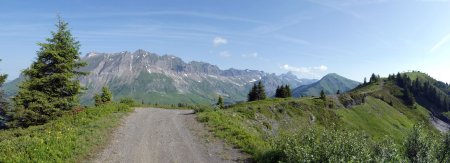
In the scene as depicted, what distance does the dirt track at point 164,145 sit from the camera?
63.4 ft

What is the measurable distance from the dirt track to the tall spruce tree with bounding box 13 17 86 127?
53.4ft

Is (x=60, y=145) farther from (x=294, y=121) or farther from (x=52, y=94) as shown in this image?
(x=294, y=121)

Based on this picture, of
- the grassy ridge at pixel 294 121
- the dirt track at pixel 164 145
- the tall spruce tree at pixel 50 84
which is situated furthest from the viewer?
the tall spruce tree at pixel 50 84

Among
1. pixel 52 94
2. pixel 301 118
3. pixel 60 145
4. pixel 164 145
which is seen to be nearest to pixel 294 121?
pixel 301 118

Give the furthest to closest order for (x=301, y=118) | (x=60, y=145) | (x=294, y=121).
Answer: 1. (x=301, y=118)
2. (x=294, y=121)
3. (x=60, y=145)

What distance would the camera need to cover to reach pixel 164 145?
Result: 2230 centimetres

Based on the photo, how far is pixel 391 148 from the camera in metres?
14.2

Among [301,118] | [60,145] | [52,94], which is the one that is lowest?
[301,118]

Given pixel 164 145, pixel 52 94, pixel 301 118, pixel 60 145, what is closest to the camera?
pixel 60 145

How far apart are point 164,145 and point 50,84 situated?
2666 cm

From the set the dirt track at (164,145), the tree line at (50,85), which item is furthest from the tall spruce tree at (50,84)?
the dirt track at (164,145)

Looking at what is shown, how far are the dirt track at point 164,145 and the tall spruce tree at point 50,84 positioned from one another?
16287 millimetres

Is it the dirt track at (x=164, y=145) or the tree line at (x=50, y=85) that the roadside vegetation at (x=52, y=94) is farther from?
the dirt track at (x=164, y=145)

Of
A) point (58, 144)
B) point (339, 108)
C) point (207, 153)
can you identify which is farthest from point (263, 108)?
point (339, 108)
